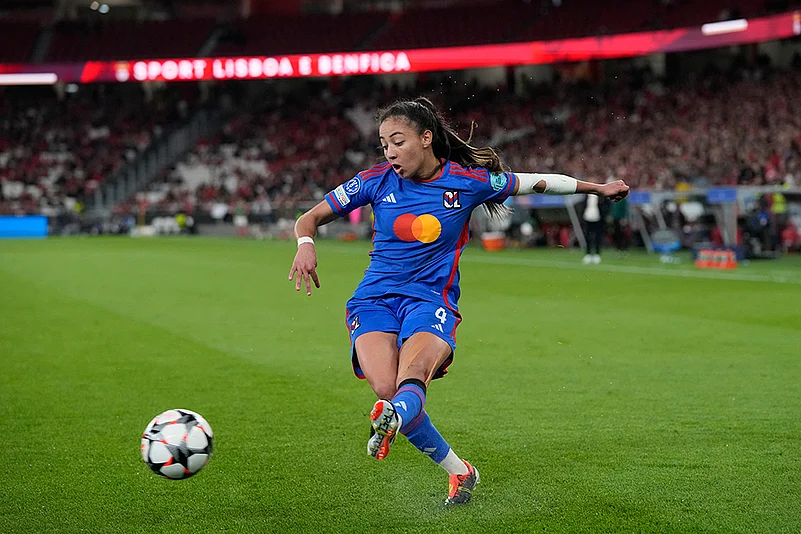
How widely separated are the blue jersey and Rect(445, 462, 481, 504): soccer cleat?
855mm

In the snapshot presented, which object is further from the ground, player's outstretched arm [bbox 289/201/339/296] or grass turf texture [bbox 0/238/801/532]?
player's outstretched arm [bbox 289/201/339/296]

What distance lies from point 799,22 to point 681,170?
23.7 feet

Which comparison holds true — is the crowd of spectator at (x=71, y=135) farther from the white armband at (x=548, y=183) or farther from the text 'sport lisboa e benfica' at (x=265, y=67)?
the white armband at (x=548, y=183)

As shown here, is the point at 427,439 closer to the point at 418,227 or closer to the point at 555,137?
the point at 418,227

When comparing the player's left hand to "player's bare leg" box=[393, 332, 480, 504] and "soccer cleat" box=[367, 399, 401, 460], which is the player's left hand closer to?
"player's bare leg" box=[393, 332, 480, 504]

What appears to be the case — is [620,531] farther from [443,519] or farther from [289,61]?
[289,61]

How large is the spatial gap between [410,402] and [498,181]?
55.7 inches

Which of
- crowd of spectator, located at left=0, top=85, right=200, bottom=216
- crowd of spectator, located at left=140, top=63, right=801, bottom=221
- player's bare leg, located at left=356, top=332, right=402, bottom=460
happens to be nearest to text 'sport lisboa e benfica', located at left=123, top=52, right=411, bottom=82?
crowd of spectator, located at left=140, top=63, right=801, bottom=221

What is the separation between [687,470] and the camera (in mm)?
5508

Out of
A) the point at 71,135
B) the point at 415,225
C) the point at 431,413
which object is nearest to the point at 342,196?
the point at 415,225

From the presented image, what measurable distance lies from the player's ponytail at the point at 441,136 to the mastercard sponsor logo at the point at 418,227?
392 mm

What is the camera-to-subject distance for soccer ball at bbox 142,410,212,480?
191 inches

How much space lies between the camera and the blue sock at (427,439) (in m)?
4.71

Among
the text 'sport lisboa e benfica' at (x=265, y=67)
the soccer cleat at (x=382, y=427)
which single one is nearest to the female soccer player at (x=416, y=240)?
the soccer cleat at (x=382, y=427)
